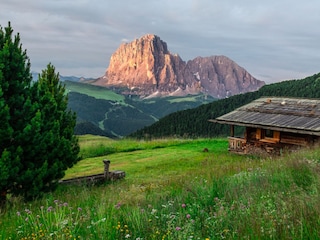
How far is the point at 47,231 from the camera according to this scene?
4535 millimetres

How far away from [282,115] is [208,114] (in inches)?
2845

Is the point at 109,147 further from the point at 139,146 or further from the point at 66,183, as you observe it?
the point at 66,183

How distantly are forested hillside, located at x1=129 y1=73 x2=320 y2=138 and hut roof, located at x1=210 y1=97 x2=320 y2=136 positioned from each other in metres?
54.9

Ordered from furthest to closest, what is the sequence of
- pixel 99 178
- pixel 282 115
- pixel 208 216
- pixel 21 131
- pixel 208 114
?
pixel 208 114, pixel 282 115, pixel 99 178, pixel 21 131, pixel 208 216

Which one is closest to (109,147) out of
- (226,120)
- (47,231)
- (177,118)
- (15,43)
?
(226,120)

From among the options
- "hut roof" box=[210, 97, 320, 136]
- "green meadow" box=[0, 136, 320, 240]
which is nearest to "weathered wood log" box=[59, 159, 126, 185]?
"green meadow" box=[0, 136, 320, 240]

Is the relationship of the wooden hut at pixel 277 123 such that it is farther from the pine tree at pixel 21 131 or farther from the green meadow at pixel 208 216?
the pine tree at pixel 21 131

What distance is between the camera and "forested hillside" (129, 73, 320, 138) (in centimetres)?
8629

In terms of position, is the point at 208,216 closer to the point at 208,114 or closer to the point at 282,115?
the point at 282,115

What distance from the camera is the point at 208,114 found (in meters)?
95.6

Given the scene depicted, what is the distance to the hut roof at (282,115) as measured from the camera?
69.1 feet

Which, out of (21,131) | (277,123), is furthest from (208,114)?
(21,131)

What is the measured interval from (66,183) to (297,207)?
11.7m

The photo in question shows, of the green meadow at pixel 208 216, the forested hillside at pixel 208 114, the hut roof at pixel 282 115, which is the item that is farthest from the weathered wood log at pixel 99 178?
the forested hillside at pixel 208 114
